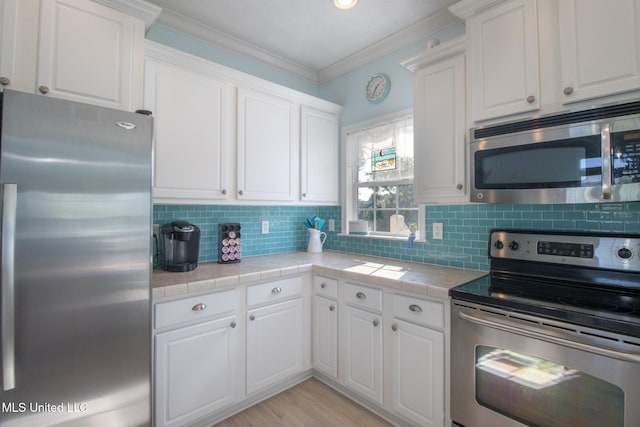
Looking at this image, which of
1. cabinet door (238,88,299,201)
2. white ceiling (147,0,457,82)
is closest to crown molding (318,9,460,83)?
white ceiling (147,0,457,82)

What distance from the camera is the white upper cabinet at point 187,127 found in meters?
1.86

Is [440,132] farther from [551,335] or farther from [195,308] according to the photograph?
[195,308]

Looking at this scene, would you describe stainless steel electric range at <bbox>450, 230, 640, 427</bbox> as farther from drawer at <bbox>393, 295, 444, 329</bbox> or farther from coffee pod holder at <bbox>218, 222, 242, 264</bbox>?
coffee pod holder at <bbox>218, 222, 242, 264</bbox>

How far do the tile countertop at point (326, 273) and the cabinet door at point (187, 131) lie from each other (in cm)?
52

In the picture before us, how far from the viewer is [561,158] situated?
141cm

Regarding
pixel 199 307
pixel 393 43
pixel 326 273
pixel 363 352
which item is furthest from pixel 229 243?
pixel 393 43

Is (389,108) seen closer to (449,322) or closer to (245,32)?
(245,32)

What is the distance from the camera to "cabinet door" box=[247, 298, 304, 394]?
79.8 inches

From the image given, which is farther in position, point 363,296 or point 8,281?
point 363,296

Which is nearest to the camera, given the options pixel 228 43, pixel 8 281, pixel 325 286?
pixel 8 281

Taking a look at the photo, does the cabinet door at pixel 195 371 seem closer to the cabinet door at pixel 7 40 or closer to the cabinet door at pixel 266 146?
the cabinet door at pixel 266 146

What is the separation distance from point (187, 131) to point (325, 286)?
1.43 m

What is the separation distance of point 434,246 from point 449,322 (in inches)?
30.5

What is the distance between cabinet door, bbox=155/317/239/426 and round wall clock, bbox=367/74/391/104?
83.0 inches
